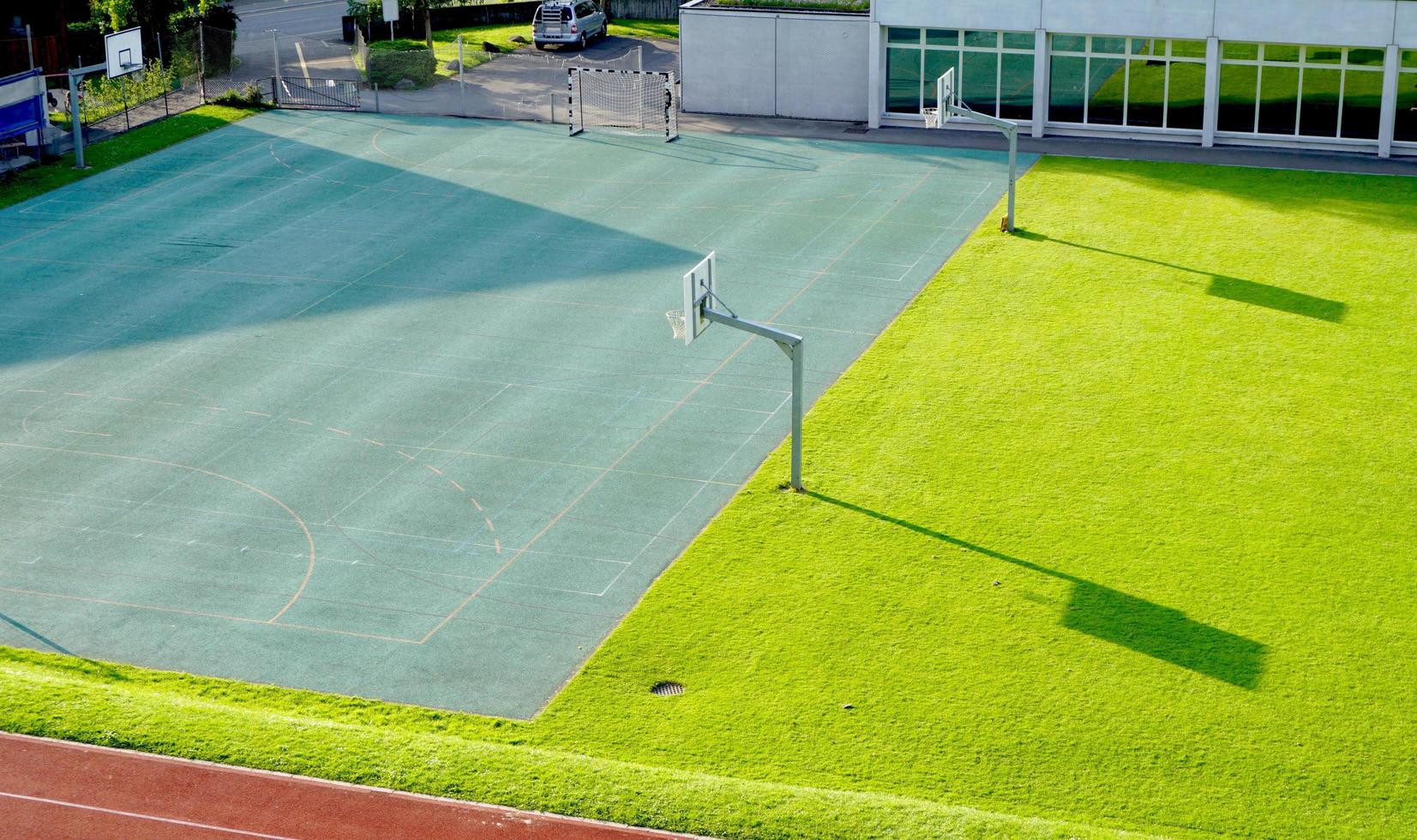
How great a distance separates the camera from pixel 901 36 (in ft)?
153

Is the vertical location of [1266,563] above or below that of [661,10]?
below

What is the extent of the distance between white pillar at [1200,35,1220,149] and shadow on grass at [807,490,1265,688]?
25.8 meters

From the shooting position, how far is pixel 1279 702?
750 inches

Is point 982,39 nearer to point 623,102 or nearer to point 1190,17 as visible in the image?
point 1190,17

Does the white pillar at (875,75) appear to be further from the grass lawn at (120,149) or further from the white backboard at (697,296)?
the white backboard at (697,296)

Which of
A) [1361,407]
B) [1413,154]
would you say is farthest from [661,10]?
[1361,407]

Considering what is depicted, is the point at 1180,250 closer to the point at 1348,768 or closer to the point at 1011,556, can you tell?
the point at 1011,556

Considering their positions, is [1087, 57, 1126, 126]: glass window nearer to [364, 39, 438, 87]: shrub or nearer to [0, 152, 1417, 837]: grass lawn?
[0, 152, 1417, 837]: grass lawn

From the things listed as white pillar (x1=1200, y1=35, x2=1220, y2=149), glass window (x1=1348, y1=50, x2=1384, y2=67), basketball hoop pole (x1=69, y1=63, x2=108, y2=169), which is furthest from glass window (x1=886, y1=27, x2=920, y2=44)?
basketball hoop pole (x1=69, y1=63, x2=108, y2=169)

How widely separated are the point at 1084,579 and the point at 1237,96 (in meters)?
26.3

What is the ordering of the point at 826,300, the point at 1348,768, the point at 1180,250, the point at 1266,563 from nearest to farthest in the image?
the point at 1348,768
the point at 1266,563
the point at 826,300
the point at 1180,250

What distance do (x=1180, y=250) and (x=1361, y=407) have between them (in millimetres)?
8980

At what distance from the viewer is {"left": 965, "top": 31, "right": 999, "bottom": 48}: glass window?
45.9 meters

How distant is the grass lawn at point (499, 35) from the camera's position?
188 ft
